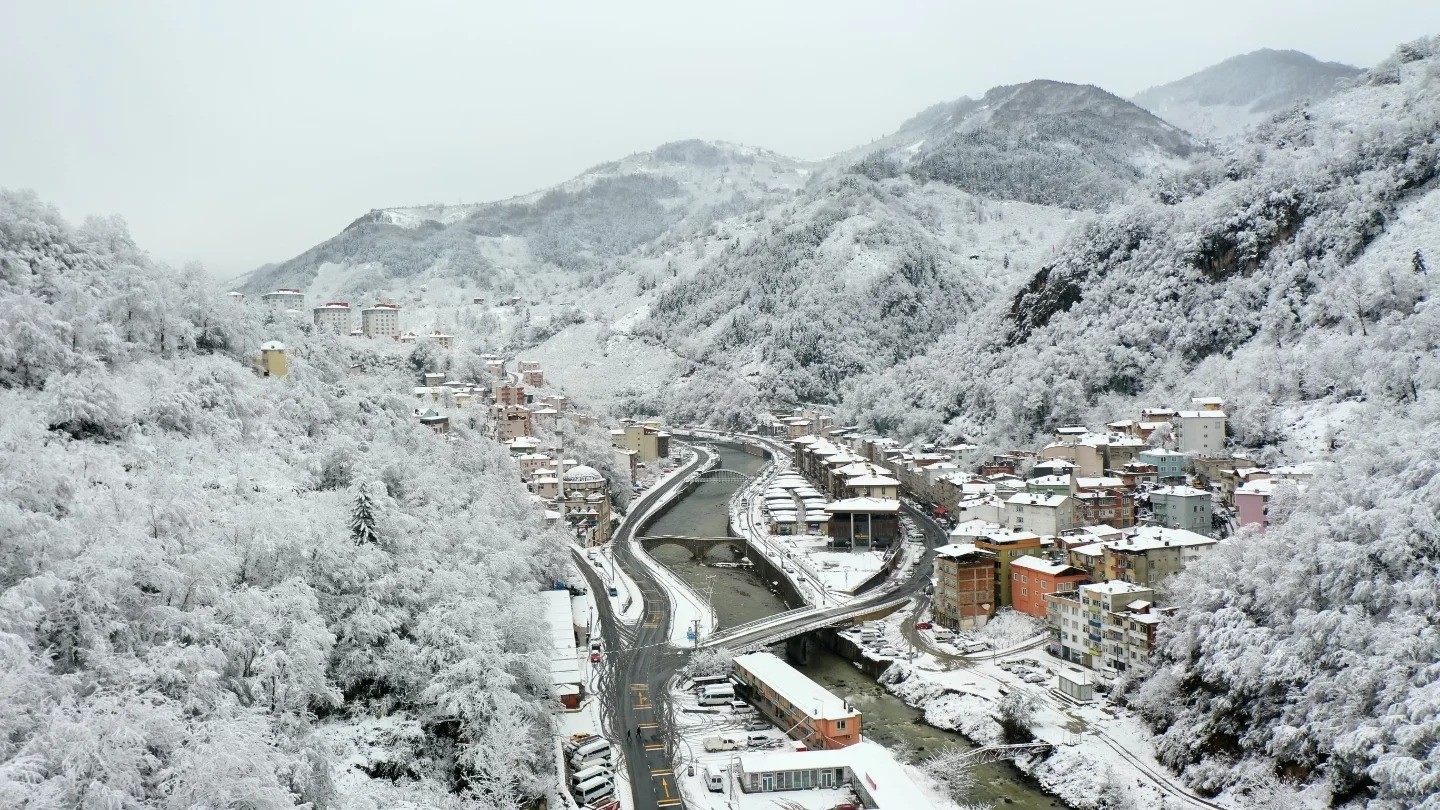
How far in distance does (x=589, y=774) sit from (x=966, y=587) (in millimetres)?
13681

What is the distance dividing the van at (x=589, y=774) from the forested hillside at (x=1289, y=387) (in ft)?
38.1

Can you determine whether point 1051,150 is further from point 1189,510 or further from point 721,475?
point 1189,510

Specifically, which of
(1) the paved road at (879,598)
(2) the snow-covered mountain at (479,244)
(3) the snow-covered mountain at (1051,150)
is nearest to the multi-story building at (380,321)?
(1) the paved road at (879,598)

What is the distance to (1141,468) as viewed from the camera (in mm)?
38281

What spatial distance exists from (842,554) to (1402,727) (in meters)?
23.4

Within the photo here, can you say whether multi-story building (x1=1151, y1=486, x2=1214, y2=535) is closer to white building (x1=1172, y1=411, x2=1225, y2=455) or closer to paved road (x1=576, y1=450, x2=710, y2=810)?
white building (x1=1172, y1=411, x2=1225, y2=455)

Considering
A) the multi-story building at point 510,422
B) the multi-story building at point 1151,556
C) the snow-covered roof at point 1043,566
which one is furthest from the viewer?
the multi-story building at point 510,422

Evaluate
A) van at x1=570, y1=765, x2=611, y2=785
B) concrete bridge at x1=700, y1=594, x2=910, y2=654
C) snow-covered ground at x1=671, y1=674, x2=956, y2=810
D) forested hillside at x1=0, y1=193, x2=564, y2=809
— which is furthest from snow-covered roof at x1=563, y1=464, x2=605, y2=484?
van at x1=570, y1=765, x2=611, y2=785

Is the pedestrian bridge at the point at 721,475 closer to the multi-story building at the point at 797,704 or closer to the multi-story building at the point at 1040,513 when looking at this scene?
the multi-story building at the point at 1040,513

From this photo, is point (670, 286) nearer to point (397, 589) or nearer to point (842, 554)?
point (842, 554)

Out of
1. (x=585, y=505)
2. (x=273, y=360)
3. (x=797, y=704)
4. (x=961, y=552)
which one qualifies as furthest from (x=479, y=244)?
(x=797, y=704)

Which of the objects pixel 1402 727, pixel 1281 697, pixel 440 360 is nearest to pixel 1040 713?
pixel 1281 697

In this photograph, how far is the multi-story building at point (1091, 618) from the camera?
23.7m

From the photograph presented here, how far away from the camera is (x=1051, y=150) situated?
139 m
